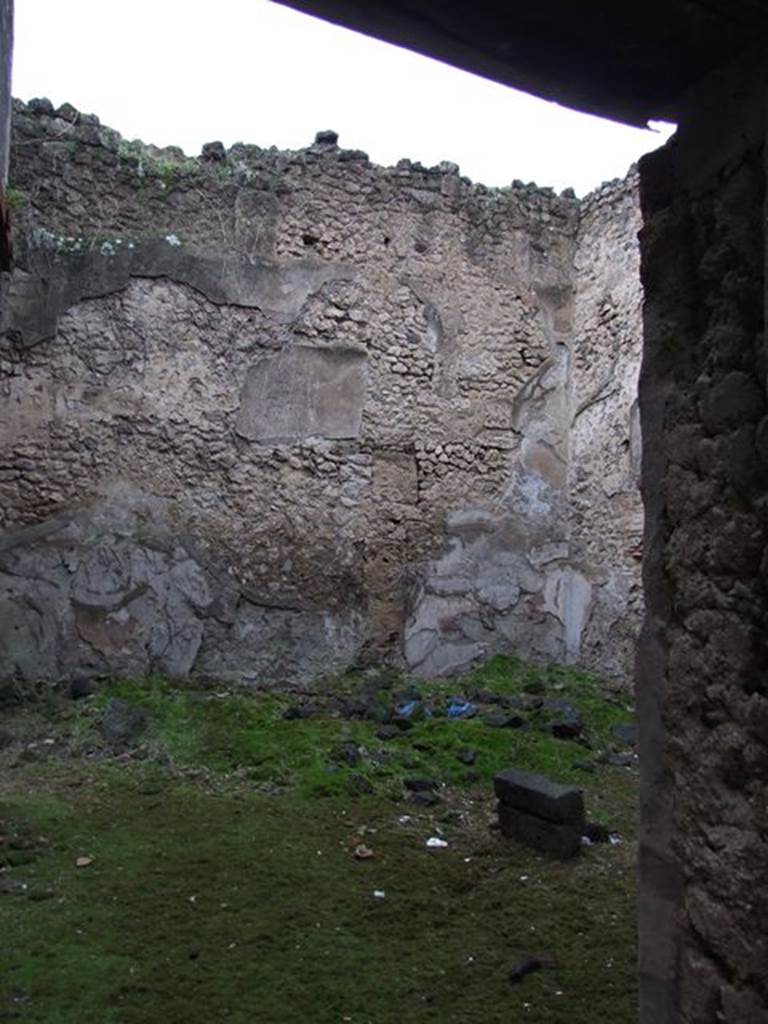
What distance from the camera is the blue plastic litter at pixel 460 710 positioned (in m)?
6.24

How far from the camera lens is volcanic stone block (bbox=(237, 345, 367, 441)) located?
715 cm

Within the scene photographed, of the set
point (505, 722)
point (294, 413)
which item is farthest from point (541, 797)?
point (294, 413)

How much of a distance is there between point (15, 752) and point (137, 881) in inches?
82.6

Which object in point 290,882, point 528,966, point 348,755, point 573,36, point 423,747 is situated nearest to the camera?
point 573,36

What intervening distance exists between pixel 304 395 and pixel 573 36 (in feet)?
18.5

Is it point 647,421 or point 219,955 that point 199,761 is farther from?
point 647,421

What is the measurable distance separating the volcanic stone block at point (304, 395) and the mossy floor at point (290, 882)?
2235 millimetres

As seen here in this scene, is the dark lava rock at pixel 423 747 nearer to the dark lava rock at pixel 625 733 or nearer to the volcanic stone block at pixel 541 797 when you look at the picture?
the volcanic stone block at pixel 541 797

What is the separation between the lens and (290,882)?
12.0ft

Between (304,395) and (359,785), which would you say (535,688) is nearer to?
(359,785)

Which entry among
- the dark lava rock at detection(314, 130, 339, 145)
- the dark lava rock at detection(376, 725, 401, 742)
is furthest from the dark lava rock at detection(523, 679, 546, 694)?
the dark lava rock at detection(314, 130, 339, 145)

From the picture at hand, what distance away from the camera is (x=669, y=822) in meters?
1.87

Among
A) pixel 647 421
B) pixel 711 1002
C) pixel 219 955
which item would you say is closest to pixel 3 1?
pixel 647 421

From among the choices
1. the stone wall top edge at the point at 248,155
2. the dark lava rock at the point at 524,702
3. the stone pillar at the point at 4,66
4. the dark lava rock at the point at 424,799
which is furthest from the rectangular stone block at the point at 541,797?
the stone wall top edge at the point at 248,155
